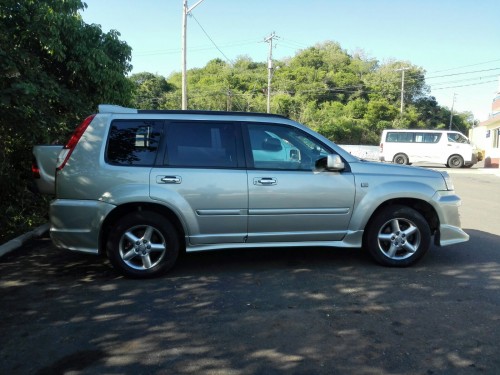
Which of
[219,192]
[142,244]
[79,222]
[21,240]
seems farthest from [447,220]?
[21,240]

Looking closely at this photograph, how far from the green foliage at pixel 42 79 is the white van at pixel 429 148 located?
21489mm

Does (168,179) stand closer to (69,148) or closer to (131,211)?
(131,211)

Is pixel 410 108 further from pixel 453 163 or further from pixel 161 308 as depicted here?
pixel 161 308

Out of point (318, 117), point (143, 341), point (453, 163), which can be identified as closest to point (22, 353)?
point (143, 341)

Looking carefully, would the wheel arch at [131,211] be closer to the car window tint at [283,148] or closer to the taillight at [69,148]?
the taillight at [69,148]

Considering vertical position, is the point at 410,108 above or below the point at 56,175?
above

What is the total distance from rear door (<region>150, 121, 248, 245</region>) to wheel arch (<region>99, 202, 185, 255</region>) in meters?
0.14

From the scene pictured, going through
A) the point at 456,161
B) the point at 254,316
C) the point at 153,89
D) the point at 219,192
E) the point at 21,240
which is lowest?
the point at 254,316

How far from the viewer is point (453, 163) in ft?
89.7

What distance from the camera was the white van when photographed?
1059 inches

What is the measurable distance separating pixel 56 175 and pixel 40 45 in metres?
4.26

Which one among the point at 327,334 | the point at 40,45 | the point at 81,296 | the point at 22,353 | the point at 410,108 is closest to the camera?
the point at 22,353

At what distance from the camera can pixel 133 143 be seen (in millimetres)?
4895

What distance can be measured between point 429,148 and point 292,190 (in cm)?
2463
